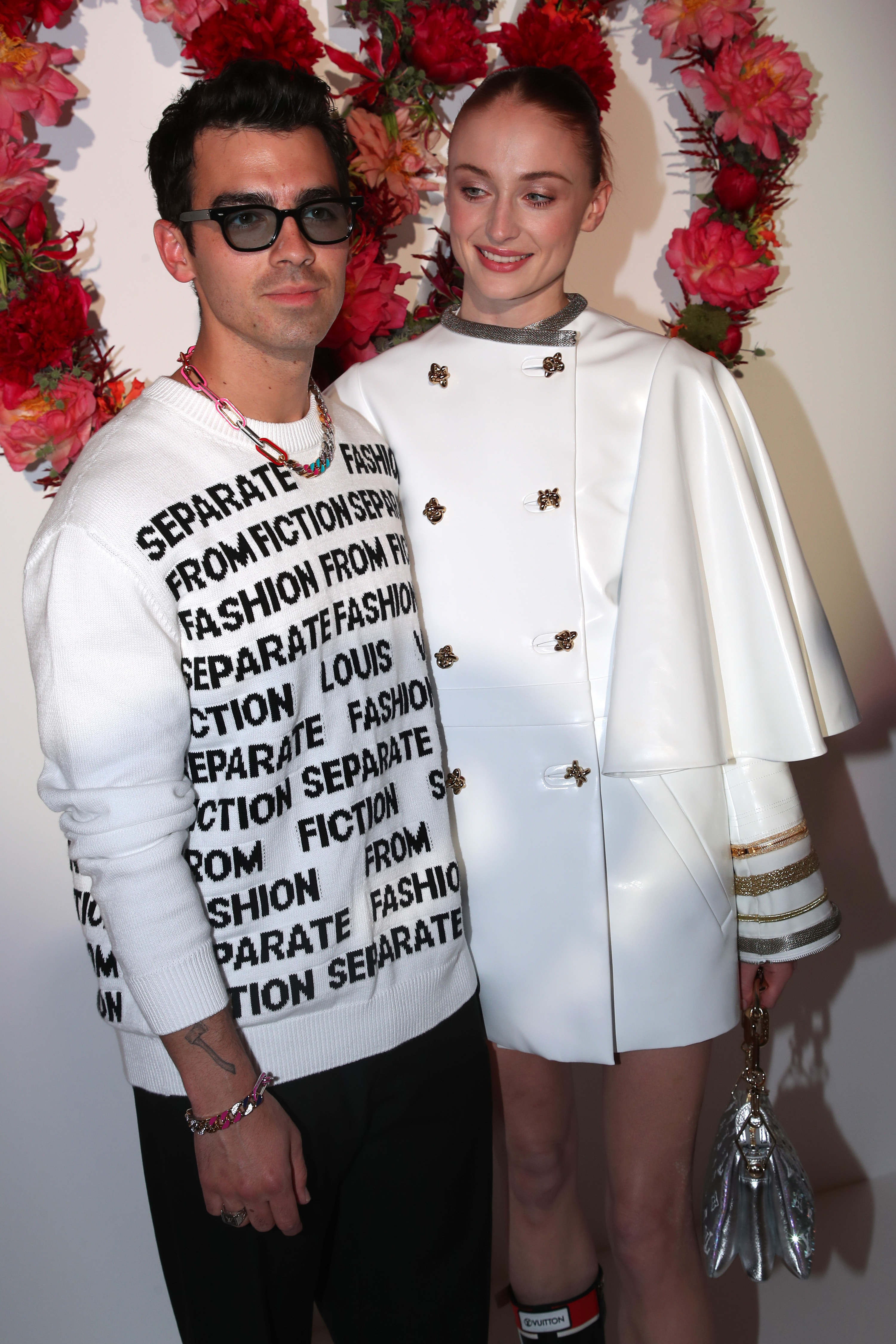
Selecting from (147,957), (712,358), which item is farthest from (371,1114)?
(712,358)

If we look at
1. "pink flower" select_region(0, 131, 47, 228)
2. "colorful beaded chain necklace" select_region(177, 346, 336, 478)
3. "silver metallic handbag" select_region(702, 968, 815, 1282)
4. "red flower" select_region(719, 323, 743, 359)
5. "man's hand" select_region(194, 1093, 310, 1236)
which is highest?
"pink flower" select_region(0, 131, 47, 228)

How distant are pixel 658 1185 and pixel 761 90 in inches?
68.1

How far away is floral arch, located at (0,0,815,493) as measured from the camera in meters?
1.58

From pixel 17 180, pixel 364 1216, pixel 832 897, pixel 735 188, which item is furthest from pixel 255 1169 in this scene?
pixel 735 188

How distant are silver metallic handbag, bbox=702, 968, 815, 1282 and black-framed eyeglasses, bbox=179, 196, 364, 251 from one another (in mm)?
1141

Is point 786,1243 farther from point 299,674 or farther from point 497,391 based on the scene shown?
point 497,391

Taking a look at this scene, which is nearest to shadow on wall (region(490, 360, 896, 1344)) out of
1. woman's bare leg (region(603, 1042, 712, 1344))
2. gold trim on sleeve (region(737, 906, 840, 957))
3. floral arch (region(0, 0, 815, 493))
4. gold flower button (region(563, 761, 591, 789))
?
floral arch (region(0, 0, 815, 493))

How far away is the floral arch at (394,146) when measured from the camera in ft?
5.19

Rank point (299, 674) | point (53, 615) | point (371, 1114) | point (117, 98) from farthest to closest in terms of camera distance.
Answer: point (117, 98) < point (371, 1114) < point (299, 674) < point (53, 615)

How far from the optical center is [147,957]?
110 centimetres

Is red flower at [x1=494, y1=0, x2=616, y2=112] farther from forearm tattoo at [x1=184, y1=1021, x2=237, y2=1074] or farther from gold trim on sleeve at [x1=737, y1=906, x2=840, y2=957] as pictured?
forearm tattoo at [x1=184, y1=1021, x2=237, y2=1074]

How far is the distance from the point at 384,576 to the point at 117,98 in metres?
0.93

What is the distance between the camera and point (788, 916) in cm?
148

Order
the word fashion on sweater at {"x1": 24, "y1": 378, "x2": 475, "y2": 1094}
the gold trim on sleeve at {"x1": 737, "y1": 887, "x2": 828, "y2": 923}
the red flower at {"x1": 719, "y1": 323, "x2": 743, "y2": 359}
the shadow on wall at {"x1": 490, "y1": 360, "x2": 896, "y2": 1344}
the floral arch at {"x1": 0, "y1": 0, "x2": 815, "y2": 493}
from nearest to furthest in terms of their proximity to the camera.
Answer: the word fashion on sweater at {"x1": 24, "y1": 378, "x2": 475, "y2": 1094}
the gold trim on sleeve at {"x1": 737, "y1": 887, "x2": 828, "y2": 923}
the floral arch at {"x1": 0, "y1": 0, "x2": 815, "y2": 493}
the red flower at {"x1": 719, "y1": 323, "x2": 743, "y2": 359}
the shadow on wall at {"x1": 490, "y1": 360, "x2": 896, "y2": 1344}
